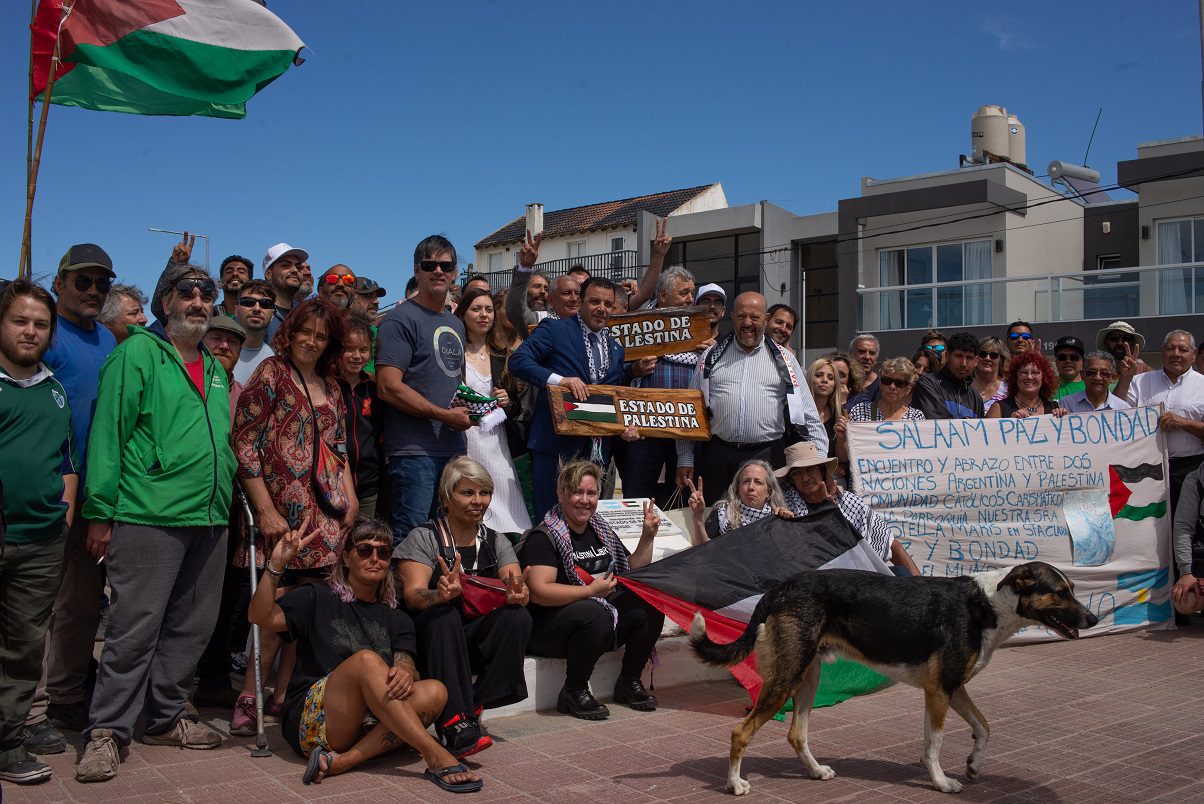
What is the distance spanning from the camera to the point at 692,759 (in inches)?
209

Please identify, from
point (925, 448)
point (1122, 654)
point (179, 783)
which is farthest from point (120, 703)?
point (1122, 654)

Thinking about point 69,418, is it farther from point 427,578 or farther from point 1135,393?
point 1135,393

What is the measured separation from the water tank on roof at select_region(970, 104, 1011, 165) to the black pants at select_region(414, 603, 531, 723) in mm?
29977

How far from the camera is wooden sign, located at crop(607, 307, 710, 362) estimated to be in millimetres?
8031

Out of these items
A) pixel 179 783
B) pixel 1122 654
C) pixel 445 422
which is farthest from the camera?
pixel 1122 654

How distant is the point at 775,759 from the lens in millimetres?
5340

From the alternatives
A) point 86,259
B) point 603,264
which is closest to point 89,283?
point 86,259

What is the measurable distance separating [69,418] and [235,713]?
1.81m

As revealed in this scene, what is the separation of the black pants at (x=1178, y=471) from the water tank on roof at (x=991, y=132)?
81.9 feet

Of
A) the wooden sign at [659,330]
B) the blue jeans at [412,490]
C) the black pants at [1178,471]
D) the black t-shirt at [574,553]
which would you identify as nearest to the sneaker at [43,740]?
the blue jeans at [412,490]

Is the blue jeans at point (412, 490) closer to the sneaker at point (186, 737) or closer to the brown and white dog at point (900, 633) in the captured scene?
the sneaker at point (186, 737)

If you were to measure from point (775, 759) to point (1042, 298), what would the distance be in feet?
70.5

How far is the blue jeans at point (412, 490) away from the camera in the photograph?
6.42 m

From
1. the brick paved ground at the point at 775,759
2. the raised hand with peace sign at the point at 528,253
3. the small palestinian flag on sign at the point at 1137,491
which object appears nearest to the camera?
the brick paved ground at the point at 775,759
